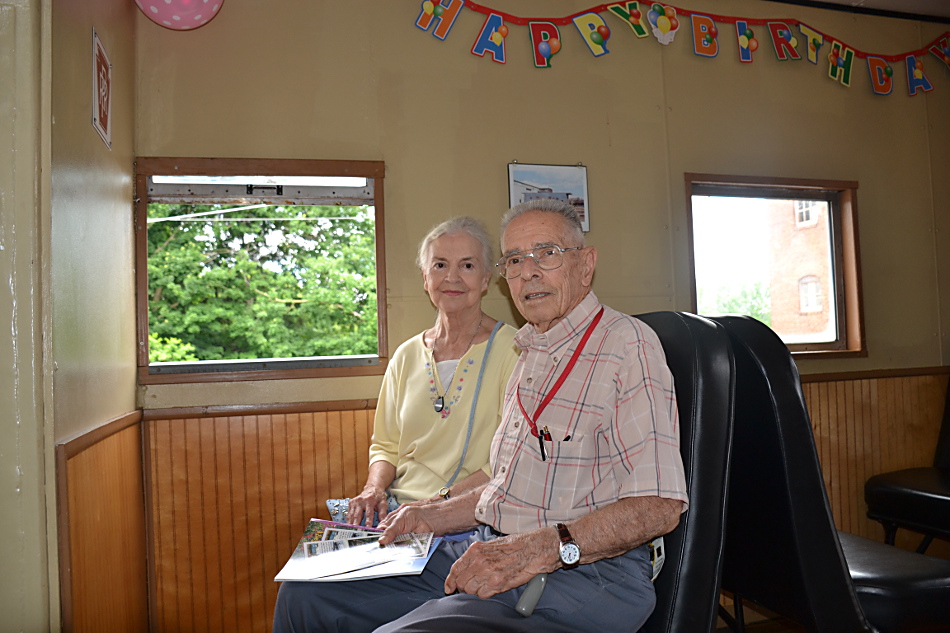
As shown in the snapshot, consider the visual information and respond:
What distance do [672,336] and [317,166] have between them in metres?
1.66

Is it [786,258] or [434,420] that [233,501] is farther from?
[786,258]

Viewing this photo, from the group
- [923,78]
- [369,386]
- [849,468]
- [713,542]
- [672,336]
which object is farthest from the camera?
[923,78]

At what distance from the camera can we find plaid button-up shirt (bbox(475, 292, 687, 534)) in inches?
51.4

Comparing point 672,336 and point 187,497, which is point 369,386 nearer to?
point 187,497

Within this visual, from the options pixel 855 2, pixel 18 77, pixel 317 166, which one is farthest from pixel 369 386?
pixel 855 2

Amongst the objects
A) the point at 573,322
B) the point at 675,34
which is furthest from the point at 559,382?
the point at 675,34

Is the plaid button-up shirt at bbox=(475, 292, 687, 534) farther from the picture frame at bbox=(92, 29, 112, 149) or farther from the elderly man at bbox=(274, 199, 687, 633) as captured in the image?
the picture frame at bbox=(92, 29, 112, 149)

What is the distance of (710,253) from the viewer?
3.10 metres

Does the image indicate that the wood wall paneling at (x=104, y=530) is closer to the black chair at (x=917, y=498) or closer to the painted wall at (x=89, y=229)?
the painted wall at (x=89, y=229)

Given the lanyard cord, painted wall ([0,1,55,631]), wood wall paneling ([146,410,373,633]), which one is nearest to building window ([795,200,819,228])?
the lanyard cord

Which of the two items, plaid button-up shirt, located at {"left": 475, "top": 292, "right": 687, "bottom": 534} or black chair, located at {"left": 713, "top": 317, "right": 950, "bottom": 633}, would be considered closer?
plaid button-up shirt, located at {"left": 475, "top": 292, "right": 687, "bottom": 534}

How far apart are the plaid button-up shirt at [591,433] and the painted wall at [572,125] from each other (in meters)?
1.21

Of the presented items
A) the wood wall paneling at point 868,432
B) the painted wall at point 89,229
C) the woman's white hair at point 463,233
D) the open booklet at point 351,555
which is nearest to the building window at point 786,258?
the wood wall paneling at point 868,432

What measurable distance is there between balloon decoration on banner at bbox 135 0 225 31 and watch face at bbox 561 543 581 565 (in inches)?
87.9
